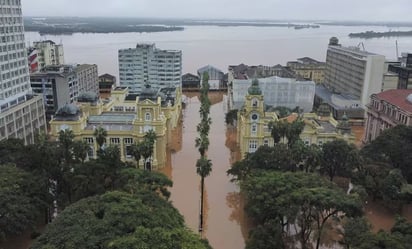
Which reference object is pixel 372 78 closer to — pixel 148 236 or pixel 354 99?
pixel 354 99

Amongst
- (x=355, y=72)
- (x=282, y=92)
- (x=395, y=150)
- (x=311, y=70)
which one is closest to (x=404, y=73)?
(x=355, y=72)

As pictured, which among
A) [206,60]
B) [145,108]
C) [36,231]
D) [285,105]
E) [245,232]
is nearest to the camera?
[36,231]

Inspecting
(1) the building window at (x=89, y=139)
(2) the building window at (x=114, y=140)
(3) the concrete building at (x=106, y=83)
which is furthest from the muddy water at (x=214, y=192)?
(3) the concrete building at (x=106, y=83)

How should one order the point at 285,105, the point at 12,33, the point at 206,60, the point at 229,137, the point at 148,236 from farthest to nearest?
the point at 206,60, the point at 285,105, the point at 229,137, the point at 12,33, the point at 148,236

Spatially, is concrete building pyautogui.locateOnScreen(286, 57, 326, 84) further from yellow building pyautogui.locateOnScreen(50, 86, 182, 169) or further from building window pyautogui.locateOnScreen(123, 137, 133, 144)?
building window pyautogui.locateOnScreen(123, 137, 133, 144)

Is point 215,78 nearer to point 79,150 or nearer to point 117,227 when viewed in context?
point 79,150

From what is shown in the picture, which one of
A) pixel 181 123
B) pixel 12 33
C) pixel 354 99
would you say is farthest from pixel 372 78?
pixel 12 33
